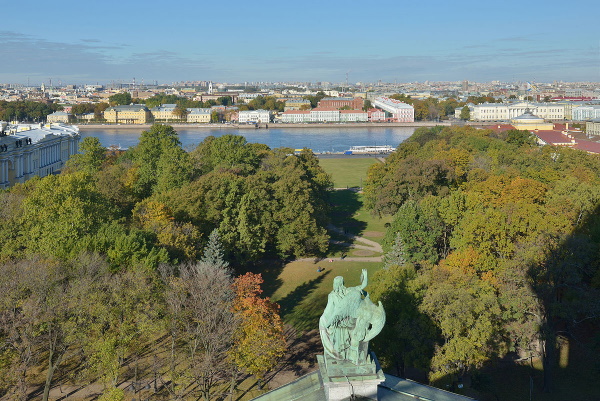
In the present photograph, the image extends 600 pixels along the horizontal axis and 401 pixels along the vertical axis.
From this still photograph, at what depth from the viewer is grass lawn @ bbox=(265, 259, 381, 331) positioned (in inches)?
725

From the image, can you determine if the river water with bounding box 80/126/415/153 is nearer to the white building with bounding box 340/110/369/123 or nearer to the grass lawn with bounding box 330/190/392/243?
the white building with bounding box 340/110/369/123

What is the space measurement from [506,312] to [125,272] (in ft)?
30.2

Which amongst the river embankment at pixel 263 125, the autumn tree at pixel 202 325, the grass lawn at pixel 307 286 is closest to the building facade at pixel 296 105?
the river embankment at pixel 263 125

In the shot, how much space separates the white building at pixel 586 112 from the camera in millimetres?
98125

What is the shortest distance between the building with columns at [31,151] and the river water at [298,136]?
83.6ft

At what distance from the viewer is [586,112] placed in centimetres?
10119

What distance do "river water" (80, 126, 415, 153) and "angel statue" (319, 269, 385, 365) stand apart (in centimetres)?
6780

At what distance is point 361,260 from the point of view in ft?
80.3

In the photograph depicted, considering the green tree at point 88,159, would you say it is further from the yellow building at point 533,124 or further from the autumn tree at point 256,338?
the yellow building at point 533,124

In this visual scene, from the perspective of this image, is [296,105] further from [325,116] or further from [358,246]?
[358,246]

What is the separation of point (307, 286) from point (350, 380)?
52.3 feet

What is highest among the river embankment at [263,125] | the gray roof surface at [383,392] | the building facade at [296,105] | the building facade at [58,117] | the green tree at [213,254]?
the building facade at [296,105]

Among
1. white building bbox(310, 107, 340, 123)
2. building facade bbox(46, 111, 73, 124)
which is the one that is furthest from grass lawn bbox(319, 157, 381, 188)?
building facade bbox(46, 111, 73, 124)

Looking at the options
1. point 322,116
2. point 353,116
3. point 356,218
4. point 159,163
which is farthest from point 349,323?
point 353,116
